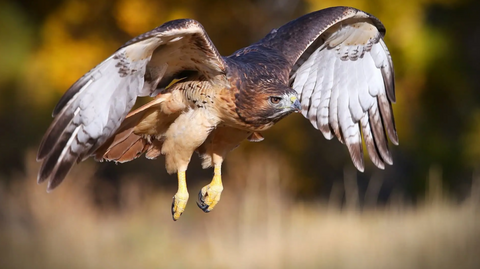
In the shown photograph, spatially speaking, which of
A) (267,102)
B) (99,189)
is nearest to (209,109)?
(267,102)

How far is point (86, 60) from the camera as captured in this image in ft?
29.2

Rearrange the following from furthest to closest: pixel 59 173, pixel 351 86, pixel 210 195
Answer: pixel 351 86, pixel 210 195, pixel 59 173

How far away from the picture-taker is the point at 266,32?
10.1 metres

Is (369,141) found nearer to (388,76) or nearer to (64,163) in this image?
(388,76)

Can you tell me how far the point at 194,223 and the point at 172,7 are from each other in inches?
118

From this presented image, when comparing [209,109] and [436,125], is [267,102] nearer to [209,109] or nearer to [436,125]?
[209,109]

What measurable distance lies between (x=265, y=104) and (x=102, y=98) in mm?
1103

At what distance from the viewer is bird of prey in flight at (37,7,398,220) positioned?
435cm

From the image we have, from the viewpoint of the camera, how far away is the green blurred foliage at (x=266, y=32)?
899 cm

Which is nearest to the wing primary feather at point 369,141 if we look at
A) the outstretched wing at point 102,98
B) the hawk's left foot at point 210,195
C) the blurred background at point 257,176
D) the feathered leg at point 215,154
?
→ the feathered leg at point 215,154

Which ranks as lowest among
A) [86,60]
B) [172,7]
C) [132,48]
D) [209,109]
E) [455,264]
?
[455,264]

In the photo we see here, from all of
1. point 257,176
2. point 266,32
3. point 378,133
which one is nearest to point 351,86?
point 378,133

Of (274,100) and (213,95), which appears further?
(213,95)

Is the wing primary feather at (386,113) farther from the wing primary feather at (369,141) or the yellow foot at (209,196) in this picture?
the yellow foot at (209,196)
